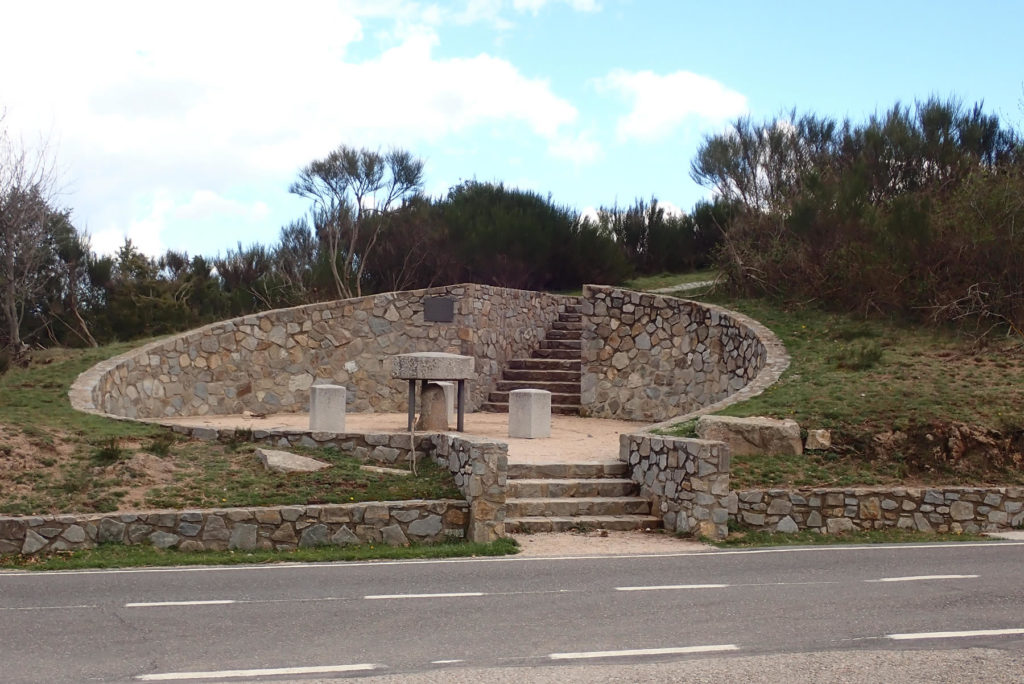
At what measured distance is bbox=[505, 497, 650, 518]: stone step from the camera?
13242 millimetres

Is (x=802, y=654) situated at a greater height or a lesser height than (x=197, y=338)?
lesser

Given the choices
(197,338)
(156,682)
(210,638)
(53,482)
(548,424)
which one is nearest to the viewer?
(156,682)

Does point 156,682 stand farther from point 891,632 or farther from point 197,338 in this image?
point 197,338

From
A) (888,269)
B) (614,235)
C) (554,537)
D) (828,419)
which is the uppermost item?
(614,235)

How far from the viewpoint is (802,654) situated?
7.08m

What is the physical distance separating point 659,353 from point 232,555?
487 inches

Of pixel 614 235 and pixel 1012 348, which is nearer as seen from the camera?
pixel 1012 348

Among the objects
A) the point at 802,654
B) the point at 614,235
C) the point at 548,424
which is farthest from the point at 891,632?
the point at 614,235

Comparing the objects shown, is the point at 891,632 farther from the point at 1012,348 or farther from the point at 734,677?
the point at 1012,348

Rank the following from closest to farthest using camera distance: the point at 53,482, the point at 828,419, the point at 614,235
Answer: the point at 53,482 → the point at 828,419 → the point at 614,235

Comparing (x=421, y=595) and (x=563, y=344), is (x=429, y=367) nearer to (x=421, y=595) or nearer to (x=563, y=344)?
(x=421, y=595)

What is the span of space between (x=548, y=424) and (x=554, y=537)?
5.76 metres

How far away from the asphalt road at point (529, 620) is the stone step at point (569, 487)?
2.42 meters

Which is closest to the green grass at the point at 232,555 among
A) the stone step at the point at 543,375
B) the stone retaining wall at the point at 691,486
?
the stone retaining wall at the point at 691,486
